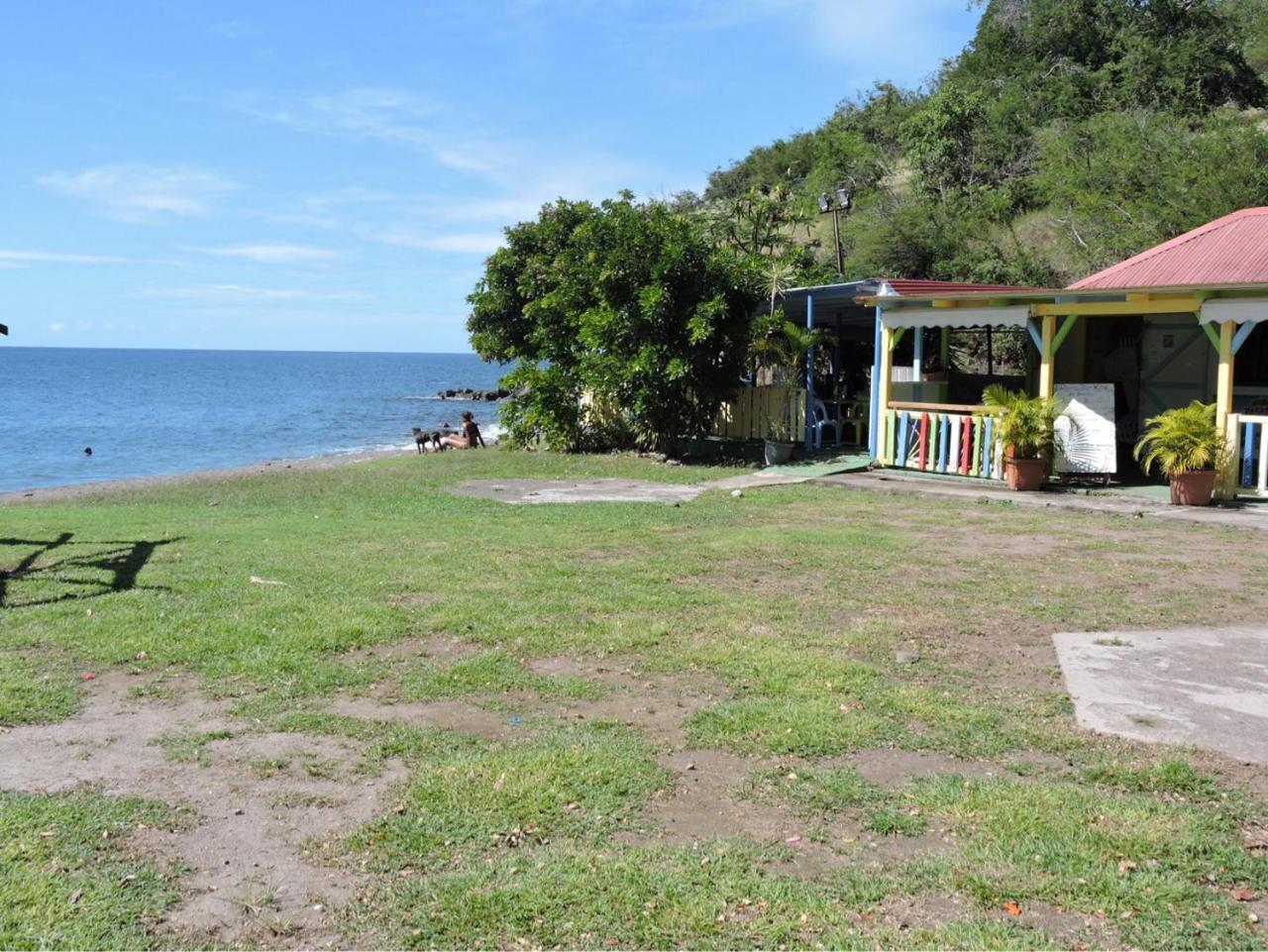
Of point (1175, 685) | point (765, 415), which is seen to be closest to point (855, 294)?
point (765, 415)

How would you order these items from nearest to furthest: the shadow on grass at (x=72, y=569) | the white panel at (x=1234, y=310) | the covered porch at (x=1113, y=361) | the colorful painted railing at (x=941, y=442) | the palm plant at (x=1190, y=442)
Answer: the shadow on grass at (x=72, y=569), the white panel at (x=1234, y=310), the palm plant at (x=1190, y=442), the covered porch at (x=1113, y=361), the colorful painted railing at (x=941, y=442)

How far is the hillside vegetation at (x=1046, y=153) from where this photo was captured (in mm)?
30719

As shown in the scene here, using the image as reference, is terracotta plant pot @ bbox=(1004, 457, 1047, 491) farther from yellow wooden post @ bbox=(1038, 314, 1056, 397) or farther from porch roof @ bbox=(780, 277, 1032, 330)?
porch roof @ bbox=(780, 277, 1032, 330)

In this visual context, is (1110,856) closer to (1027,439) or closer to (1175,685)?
(1175,685)

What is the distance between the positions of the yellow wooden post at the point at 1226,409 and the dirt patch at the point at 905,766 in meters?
9.71

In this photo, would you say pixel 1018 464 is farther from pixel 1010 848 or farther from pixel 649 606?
pixel 1010 848

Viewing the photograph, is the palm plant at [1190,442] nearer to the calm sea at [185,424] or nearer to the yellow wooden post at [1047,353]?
the yellow wooden post at [1047,353]

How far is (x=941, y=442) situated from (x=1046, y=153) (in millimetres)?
27308

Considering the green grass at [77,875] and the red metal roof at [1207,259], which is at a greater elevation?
the red metal roof at [1207,259]

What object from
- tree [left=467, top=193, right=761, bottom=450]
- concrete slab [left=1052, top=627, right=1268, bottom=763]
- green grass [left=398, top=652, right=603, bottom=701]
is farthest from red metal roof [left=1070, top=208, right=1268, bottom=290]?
green grass [left=398, top=652, right=603, bottom=701]

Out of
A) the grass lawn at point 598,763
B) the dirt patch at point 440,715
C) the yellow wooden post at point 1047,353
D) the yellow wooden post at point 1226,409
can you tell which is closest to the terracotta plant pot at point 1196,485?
the yellow wooden post at point 1226,409

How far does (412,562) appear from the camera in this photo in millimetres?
8656

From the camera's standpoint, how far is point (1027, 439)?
1354 cm

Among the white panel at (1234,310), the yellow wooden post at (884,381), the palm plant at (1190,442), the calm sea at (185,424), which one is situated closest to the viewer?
the white panel at (1234,310)
